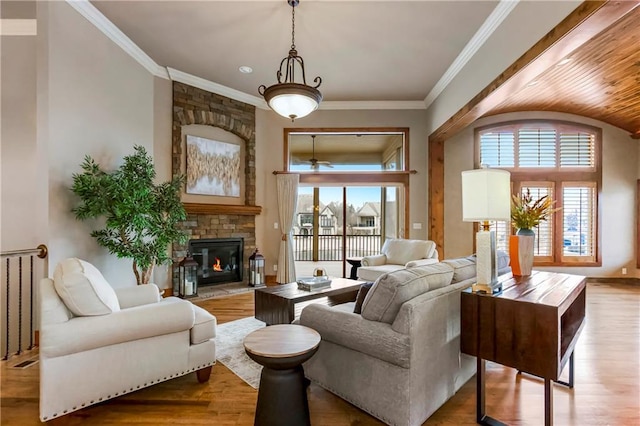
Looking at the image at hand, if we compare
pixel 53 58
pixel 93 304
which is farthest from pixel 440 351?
pixel 53 58

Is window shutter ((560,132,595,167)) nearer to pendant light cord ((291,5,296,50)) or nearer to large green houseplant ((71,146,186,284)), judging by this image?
pendant light cord ((291,5,296,50))

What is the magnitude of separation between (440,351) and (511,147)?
5.91 m

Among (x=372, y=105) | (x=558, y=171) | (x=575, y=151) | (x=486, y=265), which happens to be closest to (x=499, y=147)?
(x=558, y=171)

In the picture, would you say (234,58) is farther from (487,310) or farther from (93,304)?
(487,310)

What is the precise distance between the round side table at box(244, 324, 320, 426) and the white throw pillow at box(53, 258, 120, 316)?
3.29 ft

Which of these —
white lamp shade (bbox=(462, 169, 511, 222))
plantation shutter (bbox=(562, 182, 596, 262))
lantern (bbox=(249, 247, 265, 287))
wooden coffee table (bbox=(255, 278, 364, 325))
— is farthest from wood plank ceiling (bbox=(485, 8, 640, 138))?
lantern (bbox=(249, 247, 265, 287))

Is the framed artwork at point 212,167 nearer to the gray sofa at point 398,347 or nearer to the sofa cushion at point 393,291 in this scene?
the gray sofa at point 398,347

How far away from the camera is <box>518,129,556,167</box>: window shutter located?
6449 millimetres

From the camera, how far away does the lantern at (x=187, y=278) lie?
493 cm

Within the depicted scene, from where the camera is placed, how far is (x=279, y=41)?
3998 mm

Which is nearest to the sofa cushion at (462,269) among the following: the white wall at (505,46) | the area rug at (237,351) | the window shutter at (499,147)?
the area rug at (237,351)

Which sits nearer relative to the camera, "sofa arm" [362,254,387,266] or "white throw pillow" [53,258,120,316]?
"white throw pillow" [53,258,120,316]

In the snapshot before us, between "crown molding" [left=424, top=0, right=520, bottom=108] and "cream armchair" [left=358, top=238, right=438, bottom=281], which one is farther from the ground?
"crown molding" [left=424, top=0, right=520, bottom=108]

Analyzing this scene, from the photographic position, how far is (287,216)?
6.11 metres
